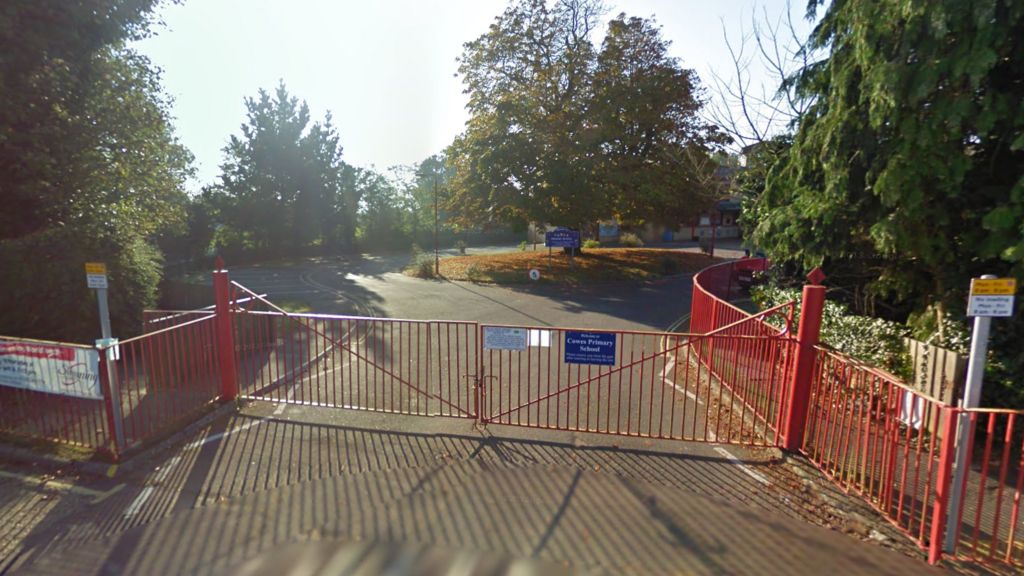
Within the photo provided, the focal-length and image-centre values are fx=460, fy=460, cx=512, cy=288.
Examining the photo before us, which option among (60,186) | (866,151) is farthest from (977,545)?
(60,186)

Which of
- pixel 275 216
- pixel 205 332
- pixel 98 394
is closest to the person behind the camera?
pixel 98 394

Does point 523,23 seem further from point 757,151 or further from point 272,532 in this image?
point 272,532

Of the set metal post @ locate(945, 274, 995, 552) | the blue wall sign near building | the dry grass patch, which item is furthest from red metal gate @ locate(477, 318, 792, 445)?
the dry grass patch

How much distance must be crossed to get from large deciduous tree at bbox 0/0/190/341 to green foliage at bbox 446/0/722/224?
40.9ft

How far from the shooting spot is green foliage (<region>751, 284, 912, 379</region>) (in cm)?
593

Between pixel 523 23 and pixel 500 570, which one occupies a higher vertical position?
pixel 523 23

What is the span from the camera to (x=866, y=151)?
5.94 metres

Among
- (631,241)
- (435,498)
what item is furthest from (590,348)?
(631,241)

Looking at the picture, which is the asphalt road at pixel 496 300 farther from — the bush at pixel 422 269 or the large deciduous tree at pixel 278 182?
the large deciduous tree at pixel 278 182

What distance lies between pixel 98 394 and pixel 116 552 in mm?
2115

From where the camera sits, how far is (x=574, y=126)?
20.5m

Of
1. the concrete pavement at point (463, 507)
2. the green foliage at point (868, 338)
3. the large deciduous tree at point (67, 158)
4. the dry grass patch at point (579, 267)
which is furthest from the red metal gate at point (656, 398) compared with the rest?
the dry grass patch at point (579, 267)

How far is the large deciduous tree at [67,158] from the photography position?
7.67m

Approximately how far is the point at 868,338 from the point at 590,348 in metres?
4.12
